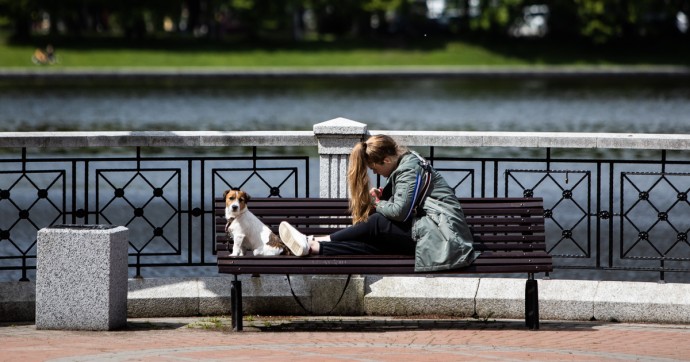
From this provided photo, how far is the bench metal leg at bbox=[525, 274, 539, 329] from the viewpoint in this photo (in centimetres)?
835

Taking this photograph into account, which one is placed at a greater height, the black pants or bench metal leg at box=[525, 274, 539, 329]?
the black pants

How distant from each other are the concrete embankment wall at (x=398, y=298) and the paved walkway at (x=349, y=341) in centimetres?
13

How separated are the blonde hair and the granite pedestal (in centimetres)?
161

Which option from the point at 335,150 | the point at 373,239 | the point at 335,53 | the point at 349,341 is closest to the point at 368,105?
the point at 335,53

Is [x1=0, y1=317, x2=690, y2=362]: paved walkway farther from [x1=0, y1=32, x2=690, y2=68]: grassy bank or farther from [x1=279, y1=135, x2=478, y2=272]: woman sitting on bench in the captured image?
[x1=0, y1=32, x2=690, y2=68]: grassy bank

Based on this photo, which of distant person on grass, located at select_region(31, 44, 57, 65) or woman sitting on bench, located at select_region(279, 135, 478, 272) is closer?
woman sitting on bench, located at select_region(279, 135, 478, 272)

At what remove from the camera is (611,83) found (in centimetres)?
5419

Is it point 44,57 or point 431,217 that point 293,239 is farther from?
point 44,57

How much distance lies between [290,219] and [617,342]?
240 cm

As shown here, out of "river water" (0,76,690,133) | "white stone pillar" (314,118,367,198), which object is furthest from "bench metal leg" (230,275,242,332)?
"river water" (0,76,690,133)

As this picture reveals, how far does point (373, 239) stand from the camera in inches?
330

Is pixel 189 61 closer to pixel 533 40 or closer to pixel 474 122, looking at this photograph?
pixel 533 40

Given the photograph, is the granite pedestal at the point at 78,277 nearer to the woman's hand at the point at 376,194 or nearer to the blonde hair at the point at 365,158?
the blonde hair at the point at 365,158

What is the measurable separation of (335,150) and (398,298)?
3.85 ft
